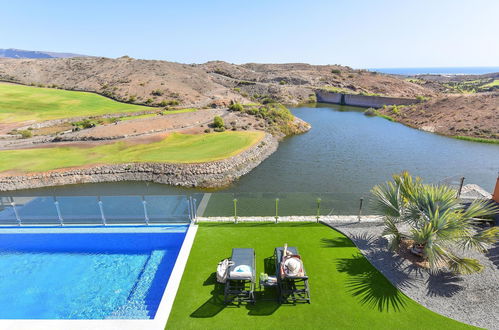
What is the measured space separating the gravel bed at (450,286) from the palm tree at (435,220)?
0.56 meters

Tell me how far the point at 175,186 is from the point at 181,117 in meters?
25.1

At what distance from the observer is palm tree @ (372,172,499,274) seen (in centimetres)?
953

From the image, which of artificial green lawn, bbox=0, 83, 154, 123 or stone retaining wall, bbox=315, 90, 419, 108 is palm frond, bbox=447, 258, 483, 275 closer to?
artificial green lawn, bbox=0, 83, 154, 123

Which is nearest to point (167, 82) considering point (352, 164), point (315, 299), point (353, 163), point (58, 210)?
point (353, 163)

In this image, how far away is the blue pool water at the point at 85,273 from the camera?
10.2 meters

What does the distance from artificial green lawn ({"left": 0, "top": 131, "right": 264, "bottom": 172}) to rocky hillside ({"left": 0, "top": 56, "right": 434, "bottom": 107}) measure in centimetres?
3091

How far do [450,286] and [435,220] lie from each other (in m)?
2.64

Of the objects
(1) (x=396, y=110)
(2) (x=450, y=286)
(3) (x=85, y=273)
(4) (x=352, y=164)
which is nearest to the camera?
(2) (x=450, y=286)

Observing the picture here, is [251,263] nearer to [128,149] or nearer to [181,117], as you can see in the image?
[128,149]

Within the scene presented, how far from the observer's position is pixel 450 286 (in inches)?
388

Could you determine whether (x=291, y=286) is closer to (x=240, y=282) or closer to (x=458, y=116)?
(x=240, y=282)

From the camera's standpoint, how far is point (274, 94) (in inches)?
3927

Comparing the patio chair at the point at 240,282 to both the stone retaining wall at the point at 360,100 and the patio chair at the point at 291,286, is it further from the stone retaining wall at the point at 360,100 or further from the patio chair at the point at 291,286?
the stone retaining wall at the point at 360,100

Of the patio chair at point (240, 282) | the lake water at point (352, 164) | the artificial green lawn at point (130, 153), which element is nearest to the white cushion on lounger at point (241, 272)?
the patio chair at point (240, 282)
